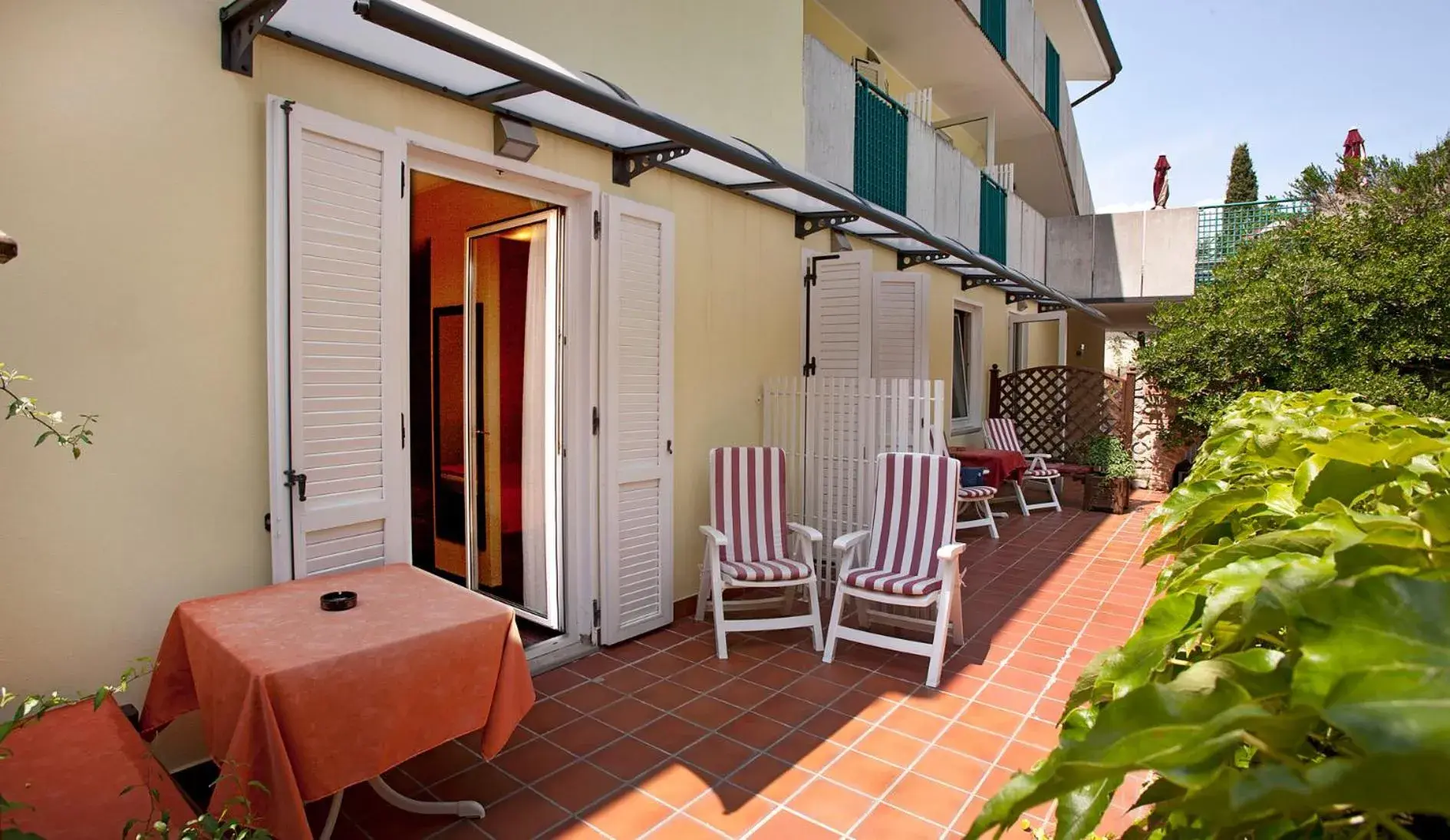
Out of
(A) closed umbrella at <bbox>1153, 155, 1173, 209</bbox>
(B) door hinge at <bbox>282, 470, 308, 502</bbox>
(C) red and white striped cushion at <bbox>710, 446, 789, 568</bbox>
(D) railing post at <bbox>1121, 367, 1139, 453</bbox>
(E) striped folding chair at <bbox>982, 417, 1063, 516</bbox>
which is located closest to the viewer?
(B) door hinge at <bbox>282, 470, 308, 502</bbox>

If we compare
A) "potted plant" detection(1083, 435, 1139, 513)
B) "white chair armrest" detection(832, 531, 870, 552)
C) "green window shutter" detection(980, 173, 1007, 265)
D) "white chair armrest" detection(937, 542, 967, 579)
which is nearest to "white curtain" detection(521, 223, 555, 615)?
"white chair armrest" detection(832, 531, 870, 552)

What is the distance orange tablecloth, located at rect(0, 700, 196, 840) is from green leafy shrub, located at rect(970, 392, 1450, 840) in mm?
1952

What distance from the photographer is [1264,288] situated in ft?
25.5

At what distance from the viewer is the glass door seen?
4.81m

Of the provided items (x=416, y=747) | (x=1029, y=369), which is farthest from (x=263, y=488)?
(x=1029, y=369)

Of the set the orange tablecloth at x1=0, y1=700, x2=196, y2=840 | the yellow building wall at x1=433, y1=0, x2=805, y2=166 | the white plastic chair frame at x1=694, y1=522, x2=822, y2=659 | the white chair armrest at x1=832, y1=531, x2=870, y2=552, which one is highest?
the yellow building wall at x1=433, y1=0, x2=805, y2=166

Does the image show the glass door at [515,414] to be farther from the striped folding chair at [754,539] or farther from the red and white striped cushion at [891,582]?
the red and white striped cushion at [891,582]

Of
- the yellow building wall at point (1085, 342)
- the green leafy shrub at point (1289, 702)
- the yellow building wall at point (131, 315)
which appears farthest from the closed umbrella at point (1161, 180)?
the green leafy shrub at point (1289, 702)

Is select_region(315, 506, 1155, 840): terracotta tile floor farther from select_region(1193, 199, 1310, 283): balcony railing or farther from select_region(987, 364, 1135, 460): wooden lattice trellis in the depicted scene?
select_region(1193, 199, 1310, 283): balcony railing

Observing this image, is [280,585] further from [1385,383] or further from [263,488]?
[1385,383]

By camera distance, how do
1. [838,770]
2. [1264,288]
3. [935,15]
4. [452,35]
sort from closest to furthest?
[452,35], [838,770], [1264,288], [935,15]

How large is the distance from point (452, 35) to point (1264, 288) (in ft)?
26.3

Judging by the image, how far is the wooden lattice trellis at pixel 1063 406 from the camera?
33.3 feet

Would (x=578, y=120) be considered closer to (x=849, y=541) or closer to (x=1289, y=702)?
(x=849, y=541)
